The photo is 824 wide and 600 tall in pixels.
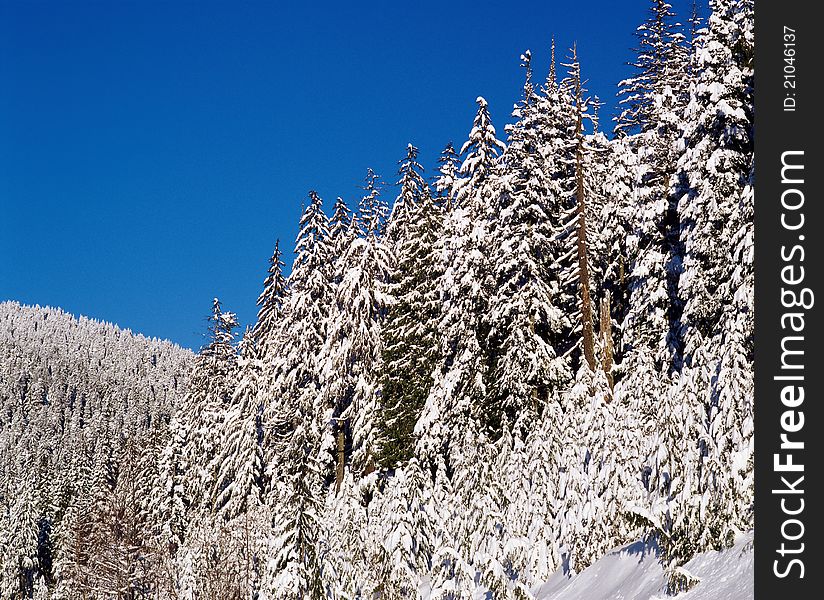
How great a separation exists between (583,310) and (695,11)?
68.3 feet

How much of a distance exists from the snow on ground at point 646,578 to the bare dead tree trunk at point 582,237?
401 inches

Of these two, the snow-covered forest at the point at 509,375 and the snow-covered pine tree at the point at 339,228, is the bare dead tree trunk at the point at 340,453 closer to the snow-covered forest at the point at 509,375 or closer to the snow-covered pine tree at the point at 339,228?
the snow-covered forest at the point at 509,375

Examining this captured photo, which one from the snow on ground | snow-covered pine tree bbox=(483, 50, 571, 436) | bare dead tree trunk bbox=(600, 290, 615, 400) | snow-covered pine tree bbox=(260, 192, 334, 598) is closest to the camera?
the snow on ground

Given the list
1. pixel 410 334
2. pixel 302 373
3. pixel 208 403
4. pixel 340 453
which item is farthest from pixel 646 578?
pixel 208 403

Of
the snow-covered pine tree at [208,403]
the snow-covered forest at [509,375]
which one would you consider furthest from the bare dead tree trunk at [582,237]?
the snow-covered pine tree at [208,403]

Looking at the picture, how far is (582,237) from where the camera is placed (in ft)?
91.9

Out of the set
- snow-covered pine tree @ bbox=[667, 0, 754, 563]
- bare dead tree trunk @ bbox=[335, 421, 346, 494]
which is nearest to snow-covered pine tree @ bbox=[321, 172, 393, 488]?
bare dead tree trunk @ bbox=[335, 421, 346, 494]

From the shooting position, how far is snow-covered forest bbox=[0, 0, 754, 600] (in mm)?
17172

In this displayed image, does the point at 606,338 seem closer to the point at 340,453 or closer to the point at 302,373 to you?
the point at 340,453

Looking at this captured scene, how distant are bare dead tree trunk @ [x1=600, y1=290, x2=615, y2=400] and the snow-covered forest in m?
0.09

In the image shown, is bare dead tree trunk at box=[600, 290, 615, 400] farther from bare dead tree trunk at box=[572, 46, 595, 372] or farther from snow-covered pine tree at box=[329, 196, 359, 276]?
snow-covered pine tree at box=[329, 196, 359, 276]
